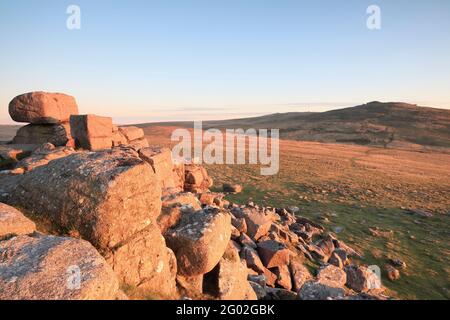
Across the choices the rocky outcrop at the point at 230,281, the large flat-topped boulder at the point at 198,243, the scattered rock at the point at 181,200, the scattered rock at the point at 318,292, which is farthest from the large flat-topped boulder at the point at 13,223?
the scattered rock at the point at 318,292

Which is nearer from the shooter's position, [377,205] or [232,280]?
[232,280]

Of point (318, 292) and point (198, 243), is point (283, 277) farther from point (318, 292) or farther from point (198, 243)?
point (198, 243)

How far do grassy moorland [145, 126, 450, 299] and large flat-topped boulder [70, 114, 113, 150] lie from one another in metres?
10.6

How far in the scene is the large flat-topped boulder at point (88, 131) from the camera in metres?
15.0

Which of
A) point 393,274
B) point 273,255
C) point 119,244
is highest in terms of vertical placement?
point 119,244

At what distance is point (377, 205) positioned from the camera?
23891mm

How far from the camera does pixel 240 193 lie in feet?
82.2

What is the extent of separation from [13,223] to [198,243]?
3.99 m

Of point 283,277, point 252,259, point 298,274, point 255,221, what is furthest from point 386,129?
point 252,259

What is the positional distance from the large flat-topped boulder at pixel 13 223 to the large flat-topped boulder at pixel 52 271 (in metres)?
0.34

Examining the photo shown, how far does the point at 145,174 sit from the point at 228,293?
3603 mm

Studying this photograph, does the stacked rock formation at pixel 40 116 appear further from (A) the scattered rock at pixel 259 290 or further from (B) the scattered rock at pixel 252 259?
(A) the scattered rock at pixel 259 290

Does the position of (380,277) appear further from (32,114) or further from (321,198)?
(32,114)
